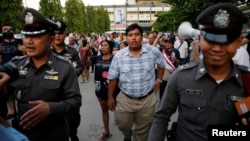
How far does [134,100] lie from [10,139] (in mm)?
3158

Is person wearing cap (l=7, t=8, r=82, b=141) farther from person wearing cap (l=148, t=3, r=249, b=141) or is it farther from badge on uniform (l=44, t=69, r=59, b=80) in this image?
person wearing cap (l=148, t=3, r=249, b=141)

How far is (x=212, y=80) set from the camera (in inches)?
87.8

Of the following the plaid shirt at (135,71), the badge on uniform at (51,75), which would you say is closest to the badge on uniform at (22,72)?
the badge on uniform at (51,75)

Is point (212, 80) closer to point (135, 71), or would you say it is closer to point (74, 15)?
point (135, 71)

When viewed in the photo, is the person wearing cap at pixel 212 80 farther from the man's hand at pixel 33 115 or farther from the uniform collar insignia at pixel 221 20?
the man's hand at pixel 33 115

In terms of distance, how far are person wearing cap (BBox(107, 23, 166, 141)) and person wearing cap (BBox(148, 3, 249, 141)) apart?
6.99 ft

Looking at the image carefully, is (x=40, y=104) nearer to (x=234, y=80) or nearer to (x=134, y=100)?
(x=234, y=80)

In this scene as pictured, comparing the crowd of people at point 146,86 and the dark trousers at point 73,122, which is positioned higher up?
the crowd of people at point 146,86

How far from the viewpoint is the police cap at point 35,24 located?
277 cm

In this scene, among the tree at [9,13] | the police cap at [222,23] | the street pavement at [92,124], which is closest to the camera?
the police cap at [222,23]

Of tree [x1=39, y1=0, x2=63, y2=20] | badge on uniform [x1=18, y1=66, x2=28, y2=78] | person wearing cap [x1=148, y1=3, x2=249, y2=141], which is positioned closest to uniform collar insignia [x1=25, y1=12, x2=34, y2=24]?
badge on uniform [x1=18, y1=66, x2=28, y2=78]

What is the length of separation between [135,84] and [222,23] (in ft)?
7.94

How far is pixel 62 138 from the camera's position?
9.61ft

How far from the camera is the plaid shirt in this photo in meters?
4.47
